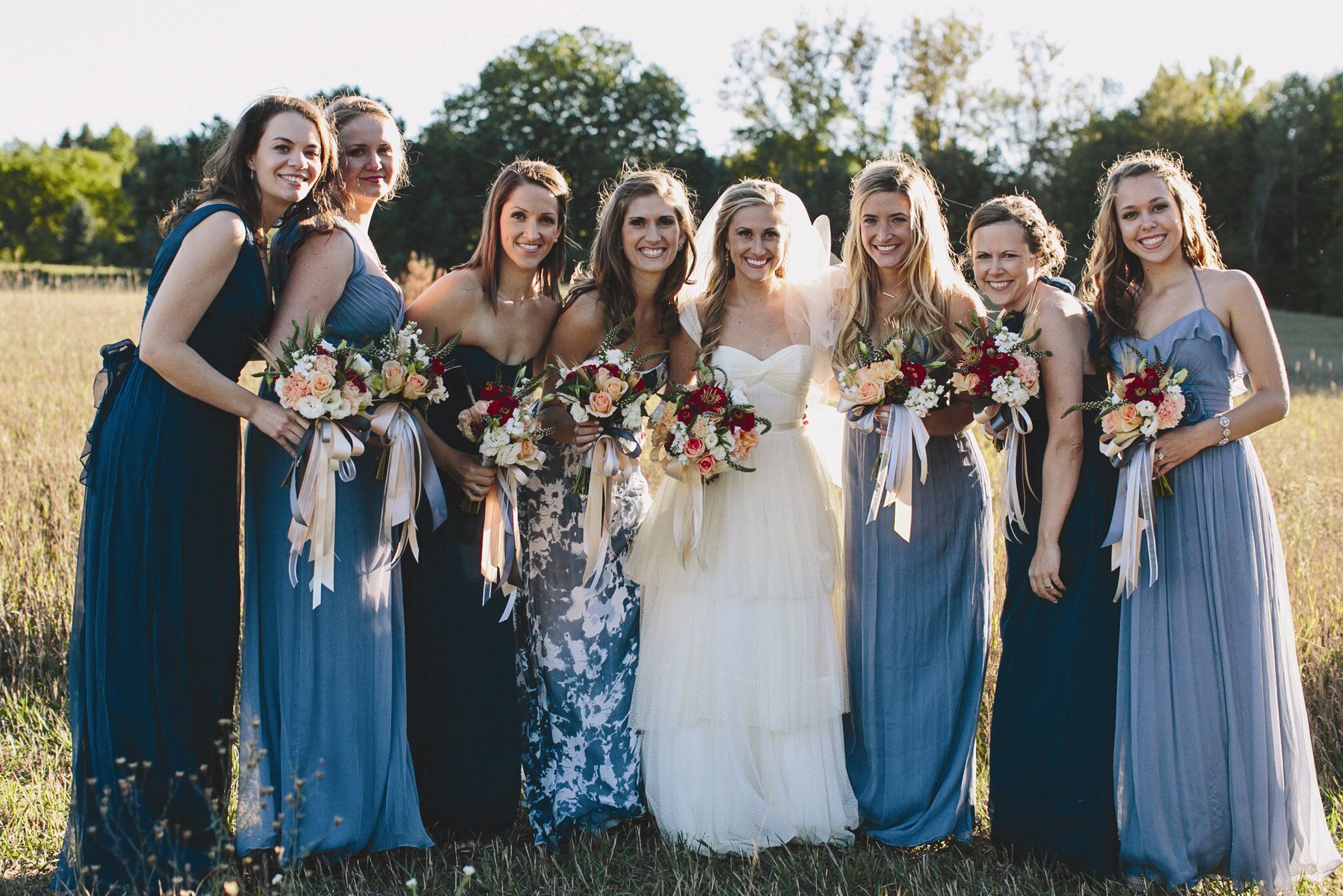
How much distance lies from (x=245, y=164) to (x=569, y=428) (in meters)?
1.71

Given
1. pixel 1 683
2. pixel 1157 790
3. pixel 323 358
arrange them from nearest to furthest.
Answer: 1. pixel 323 358
2. pixel 1157 790
3. pixel 1 683

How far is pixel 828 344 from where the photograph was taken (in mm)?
4945

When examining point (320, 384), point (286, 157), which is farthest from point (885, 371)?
point (286, 157)

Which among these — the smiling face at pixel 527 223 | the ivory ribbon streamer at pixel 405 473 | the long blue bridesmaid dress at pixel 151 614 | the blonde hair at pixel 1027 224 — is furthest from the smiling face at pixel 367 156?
the blonde hair at pixel 1027 224

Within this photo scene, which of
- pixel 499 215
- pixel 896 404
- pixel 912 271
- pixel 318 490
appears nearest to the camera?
pixel 318 490

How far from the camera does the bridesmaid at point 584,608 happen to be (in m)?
4.76

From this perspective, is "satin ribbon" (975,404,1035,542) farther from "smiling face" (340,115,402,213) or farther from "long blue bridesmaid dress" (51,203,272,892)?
"long blue bridesmaid dress" (51,203,272,892)

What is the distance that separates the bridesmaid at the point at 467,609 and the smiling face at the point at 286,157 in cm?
74

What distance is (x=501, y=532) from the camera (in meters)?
4.55

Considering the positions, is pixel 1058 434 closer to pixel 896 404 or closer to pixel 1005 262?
pixel 896 404

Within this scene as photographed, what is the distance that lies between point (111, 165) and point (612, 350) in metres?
103

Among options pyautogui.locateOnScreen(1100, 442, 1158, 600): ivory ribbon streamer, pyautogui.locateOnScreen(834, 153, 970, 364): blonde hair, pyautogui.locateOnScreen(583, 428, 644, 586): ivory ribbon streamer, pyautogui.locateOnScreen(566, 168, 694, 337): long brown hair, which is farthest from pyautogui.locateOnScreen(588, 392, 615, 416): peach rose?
pyautogui.locateOnScreen(1100, 442, 1158, 600): ivory ribbon streamer

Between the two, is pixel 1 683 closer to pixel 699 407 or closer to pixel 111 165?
pixel 699 407

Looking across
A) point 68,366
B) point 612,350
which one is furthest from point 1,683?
point 68,366
